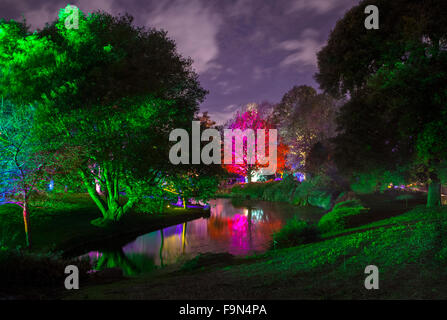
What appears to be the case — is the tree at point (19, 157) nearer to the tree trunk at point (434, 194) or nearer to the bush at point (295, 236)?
the bush at point (295, 236)

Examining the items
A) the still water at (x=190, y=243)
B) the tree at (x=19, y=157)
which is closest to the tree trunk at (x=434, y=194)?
the still water at (x=190, y=243)

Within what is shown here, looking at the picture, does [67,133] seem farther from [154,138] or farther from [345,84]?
[345,84]

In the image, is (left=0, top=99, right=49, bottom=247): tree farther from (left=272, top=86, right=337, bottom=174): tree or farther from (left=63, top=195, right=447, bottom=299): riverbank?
(left=272, top=86, right=337, bottom=174): tree

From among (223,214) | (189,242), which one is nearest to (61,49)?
(189,242)

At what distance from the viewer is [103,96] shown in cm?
1795

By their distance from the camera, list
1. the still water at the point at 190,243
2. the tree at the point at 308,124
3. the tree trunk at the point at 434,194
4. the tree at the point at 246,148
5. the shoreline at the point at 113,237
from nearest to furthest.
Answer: the still water at the point at 190,243 → the shoreline at the point at 113,237 → the tree trunk at the point at 434,194 → the tree at the point at 308,124 → the tree at the point at 246,148

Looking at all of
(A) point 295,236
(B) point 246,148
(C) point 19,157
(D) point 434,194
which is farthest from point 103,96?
(B) point 246,148

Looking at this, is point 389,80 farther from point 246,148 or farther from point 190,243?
point 246,148

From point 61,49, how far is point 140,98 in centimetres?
537

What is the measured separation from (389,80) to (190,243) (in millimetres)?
15055

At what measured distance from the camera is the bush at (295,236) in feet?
49.1

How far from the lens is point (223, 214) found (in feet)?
104

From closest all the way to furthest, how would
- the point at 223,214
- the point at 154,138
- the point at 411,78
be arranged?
1. the point at 411,78
2. the point at 154,138
3. the point at 223,214

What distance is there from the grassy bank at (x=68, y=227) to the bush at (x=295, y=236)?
10862 mm
